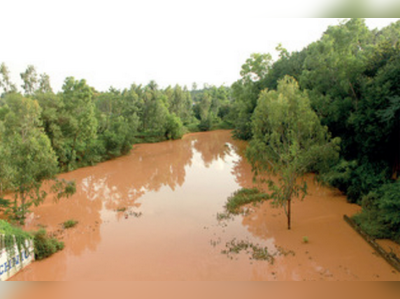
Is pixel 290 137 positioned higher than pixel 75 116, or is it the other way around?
pixel 75 116

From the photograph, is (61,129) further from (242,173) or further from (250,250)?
(250,250)

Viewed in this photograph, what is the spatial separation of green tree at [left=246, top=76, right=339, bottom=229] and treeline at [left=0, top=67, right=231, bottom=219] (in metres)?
7.87

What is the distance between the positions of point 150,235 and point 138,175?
34.8ft

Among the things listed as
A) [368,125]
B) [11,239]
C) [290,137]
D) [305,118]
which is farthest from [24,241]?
[368,125]

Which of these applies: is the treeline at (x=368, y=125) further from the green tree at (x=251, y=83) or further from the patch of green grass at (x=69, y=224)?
the green tree at (x=251, y=83)

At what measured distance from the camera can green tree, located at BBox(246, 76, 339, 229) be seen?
9.16 metres

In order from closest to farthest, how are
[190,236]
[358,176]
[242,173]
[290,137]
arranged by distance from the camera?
[290,137] → [190,236] → [358,176] → [242,173]

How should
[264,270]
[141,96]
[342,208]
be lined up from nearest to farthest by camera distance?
[264,270] < [342,208] < [141,96]

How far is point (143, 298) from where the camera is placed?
221 inches

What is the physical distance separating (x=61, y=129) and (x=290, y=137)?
1772cm

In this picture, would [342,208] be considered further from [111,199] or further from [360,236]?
[111,199]

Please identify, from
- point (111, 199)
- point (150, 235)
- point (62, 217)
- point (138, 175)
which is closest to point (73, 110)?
point (138, 175)

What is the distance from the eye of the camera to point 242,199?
44.3 feet

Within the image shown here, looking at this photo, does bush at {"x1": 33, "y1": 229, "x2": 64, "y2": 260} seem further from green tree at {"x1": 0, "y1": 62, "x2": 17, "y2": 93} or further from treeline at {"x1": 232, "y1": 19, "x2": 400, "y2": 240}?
green tree at {"x1": 0, "y1": 62, "x2": 17, "y2": 93}
